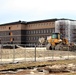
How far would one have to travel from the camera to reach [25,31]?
108 m

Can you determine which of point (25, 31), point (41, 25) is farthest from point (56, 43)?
point (25, 31)

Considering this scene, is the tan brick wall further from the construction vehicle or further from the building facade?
the construction vehicle

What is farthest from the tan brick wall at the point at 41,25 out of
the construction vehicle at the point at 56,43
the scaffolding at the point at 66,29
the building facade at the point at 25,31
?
the construction vehicle at the point at 56,43

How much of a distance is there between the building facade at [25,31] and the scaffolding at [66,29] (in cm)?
2245

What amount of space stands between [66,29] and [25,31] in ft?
138

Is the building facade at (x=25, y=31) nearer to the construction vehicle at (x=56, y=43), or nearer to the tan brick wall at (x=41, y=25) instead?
the tan brick wall at (x=41, y=25)

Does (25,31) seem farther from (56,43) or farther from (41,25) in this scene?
(56,43)

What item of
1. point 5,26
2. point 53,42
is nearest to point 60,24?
point 53,42

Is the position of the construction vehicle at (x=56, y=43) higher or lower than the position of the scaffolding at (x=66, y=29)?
lower

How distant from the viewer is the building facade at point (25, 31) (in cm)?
9619

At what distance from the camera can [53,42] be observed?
47344 mm

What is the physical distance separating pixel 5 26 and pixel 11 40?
9.53 meters

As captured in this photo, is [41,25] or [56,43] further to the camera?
[41,25]

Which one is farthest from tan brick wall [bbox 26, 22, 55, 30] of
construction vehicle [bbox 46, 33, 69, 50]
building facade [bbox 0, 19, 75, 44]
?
construction vehicle [bbox 46, 33, 69, 50]
